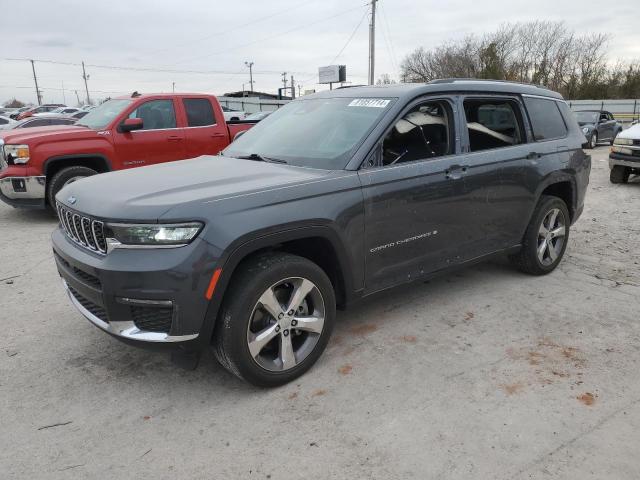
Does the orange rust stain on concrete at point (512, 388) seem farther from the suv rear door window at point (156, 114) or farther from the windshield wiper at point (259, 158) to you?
the suv rear door window at point (156, 114)

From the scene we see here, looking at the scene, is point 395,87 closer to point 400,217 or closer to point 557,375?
point 400,217

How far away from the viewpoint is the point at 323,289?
3.12 metres

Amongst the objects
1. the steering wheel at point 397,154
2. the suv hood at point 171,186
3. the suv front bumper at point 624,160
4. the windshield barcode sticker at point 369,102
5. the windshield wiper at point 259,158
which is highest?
the windshield barcode sticker at point 369,102

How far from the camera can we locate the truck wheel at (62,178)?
7.32m

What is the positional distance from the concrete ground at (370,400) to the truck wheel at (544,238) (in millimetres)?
440

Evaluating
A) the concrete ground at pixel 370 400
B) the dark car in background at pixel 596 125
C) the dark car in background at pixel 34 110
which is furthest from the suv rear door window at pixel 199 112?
the dark car in background at pixel 34 110

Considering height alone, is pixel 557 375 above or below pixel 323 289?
below

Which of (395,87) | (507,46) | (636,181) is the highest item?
(507,46)

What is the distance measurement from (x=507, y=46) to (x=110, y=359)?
5647 centimetres

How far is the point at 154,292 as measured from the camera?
2594mm

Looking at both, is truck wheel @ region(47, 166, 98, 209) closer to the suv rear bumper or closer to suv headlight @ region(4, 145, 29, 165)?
suv headlight @ region(4, 145, 29, 165)

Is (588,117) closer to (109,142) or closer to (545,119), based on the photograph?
(545,119)

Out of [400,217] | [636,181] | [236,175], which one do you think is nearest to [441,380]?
[400,217]

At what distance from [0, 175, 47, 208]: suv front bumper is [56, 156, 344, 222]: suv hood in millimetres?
4430
